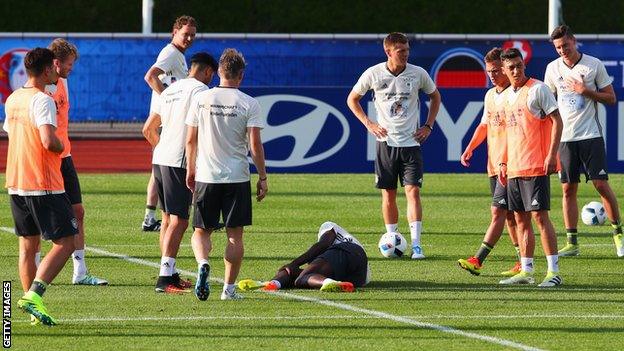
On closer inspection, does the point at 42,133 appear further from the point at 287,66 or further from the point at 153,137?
the point at 287,66

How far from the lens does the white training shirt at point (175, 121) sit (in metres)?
12.8

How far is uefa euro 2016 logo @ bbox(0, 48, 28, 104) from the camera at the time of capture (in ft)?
104

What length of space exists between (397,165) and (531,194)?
110 inches

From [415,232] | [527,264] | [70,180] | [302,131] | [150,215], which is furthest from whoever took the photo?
[302,131]

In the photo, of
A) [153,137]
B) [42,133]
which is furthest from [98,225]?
[42,133]

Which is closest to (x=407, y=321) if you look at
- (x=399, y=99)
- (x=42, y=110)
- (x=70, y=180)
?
(x=42, y=110)

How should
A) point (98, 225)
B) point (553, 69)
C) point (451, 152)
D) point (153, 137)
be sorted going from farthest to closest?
point (451, 152) → point (98, 225) → point (553, 69) → point (153, 137)

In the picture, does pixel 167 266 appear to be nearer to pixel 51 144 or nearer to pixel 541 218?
pixel 51 144

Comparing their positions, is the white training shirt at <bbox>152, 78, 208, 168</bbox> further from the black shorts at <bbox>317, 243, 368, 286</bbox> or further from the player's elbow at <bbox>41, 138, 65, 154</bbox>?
the player's elbow at <bbox>41, 138, 65, 154</bbox>

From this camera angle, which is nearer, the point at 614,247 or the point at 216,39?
the point at 614,247

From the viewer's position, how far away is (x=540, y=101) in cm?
1301
